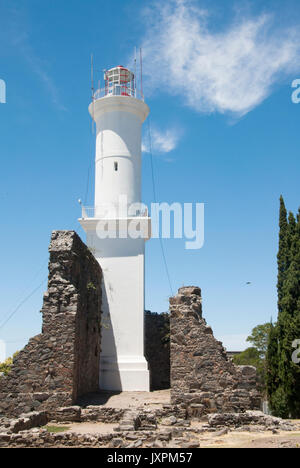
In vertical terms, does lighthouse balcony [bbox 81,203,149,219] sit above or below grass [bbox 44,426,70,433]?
above

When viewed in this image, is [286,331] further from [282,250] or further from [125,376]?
[125,376]

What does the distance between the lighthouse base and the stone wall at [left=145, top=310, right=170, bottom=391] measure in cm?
204

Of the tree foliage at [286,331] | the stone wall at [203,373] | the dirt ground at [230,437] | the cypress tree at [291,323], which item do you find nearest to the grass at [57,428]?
the dirt ground at [230,437]

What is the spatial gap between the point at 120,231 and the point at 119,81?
7.52 m

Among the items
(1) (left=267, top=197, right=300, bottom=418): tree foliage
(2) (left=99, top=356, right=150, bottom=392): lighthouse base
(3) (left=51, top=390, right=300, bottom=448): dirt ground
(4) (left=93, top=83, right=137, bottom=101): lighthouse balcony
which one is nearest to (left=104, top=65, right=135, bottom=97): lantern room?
(4) (left=93, top=83, right=137, bottom=101): lighthouse balcony

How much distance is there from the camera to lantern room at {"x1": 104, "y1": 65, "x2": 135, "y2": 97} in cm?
2088

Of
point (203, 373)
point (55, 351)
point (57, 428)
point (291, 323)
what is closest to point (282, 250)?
point (291, 323)

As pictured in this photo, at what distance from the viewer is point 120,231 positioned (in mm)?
18562

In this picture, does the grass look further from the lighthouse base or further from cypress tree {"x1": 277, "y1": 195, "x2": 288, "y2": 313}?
cypress tree {"x1": 277, "y1": 195, "x2": 288, "y2": 313}

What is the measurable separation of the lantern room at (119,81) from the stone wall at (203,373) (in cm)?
1215

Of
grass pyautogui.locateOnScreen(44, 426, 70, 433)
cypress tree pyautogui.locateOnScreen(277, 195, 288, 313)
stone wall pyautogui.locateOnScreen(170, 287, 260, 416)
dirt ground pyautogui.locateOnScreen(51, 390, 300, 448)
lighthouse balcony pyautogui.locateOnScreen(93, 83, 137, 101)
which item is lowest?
grass pyautogui.locateOnScreen(44, 426, 70, 433)

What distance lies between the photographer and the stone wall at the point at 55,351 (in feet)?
37.4

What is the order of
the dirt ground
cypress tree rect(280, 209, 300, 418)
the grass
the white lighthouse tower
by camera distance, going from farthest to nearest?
the white lighthouse tower, cypress tree rect(280, 209, 300, 418), the grass, the dirt ground

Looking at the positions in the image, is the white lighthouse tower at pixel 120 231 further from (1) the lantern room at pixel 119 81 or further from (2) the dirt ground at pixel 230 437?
(2) the dirt ground at pixel 230 437
